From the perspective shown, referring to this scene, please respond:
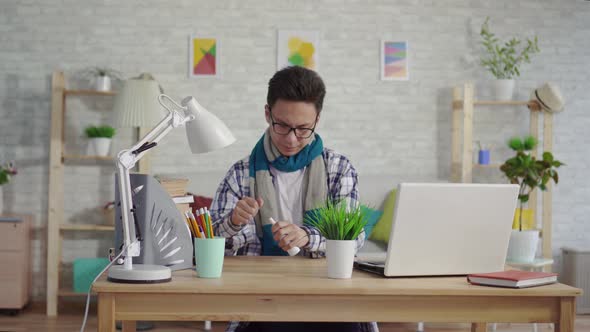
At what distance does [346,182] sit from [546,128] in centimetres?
326

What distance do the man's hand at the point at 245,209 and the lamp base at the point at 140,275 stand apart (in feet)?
1.47

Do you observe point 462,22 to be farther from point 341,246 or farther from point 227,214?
point 341,246

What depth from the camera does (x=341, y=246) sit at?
1.73 m

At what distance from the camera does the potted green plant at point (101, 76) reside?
5.05 meters

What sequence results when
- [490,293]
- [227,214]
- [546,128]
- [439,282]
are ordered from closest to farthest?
[490,293] → [439,282] → [227,214] → [546,128]

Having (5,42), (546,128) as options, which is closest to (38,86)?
(5,42)

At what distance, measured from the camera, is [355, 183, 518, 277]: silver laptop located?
5.49 ft

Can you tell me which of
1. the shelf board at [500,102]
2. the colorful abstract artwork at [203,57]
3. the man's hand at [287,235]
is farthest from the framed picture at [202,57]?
the man's hand at [287,235]

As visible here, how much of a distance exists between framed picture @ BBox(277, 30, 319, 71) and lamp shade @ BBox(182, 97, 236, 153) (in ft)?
11.8

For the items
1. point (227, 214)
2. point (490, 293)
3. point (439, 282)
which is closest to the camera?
point (490, 293)

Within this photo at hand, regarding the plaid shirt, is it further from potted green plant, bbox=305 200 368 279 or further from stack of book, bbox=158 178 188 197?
potted green plant, bbox=305 200 368 279

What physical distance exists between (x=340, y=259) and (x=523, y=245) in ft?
9.94

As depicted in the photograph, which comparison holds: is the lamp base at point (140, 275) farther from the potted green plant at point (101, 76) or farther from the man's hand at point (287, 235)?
the potted green plant at point (101, 76)

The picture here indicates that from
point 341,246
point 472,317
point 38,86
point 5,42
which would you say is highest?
point 5,42
